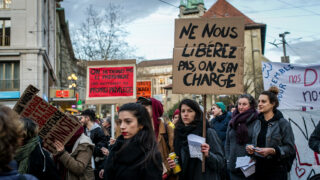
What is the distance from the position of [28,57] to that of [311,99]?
→ 2328 centimetres

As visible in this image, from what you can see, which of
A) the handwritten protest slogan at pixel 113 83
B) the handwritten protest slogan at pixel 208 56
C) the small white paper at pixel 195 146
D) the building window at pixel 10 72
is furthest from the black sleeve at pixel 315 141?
the building window at pixel 10 72

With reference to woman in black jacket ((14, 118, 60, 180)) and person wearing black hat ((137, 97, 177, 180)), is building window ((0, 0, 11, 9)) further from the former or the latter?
woman in black jacket ((14, 118, 60, 180))

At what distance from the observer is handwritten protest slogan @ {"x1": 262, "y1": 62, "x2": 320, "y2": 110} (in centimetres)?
649

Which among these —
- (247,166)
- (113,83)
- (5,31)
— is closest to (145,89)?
(113,83)

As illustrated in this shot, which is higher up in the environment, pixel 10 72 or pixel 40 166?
pixel 10 72

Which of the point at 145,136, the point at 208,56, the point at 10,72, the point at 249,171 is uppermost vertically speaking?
the point at 10,72

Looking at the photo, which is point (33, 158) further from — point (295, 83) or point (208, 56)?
point (295, 83)

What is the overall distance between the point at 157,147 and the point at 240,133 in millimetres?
2270

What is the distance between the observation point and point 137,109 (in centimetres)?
331

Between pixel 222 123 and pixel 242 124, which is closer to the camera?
pixel 242 124

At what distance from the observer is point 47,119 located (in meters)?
4.44

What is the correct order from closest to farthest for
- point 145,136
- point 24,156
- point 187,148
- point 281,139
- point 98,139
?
point 145,136
point 24,156
point 187,148
point 281,139
point 98,139

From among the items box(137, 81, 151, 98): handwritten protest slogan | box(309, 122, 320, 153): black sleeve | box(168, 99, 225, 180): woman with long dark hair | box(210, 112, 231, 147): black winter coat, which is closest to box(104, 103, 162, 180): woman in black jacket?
box(168, 99, 225, 180): woman with long dark hair

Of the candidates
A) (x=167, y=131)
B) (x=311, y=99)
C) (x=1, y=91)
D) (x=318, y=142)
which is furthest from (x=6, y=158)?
(x=1, y=91)
